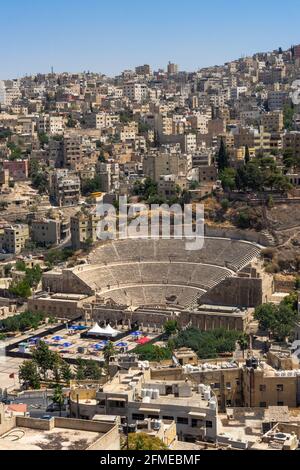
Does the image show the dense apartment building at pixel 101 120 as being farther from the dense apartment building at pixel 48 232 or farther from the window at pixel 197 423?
the window at pixel 197 423

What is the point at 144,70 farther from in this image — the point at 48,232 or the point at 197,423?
the point at 197,423

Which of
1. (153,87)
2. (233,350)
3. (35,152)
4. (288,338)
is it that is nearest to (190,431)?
(233,350)

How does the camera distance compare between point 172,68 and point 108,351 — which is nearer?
point 108,351

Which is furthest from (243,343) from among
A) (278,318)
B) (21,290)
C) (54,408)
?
(21,290)

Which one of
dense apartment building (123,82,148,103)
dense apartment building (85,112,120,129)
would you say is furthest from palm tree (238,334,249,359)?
dense apartment building (123,82,148,103)

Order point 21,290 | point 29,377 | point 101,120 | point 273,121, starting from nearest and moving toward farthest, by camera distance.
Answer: point 29,377 → point 21,290 → point 273,121 → point 101,120

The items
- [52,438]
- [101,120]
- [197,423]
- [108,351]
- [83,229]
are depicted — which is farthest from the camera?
[101,120]

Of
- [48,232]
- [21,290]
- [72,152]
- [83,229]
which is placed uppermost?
[72,152]

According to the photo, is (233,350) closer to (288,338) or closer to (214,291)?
(288,338)
